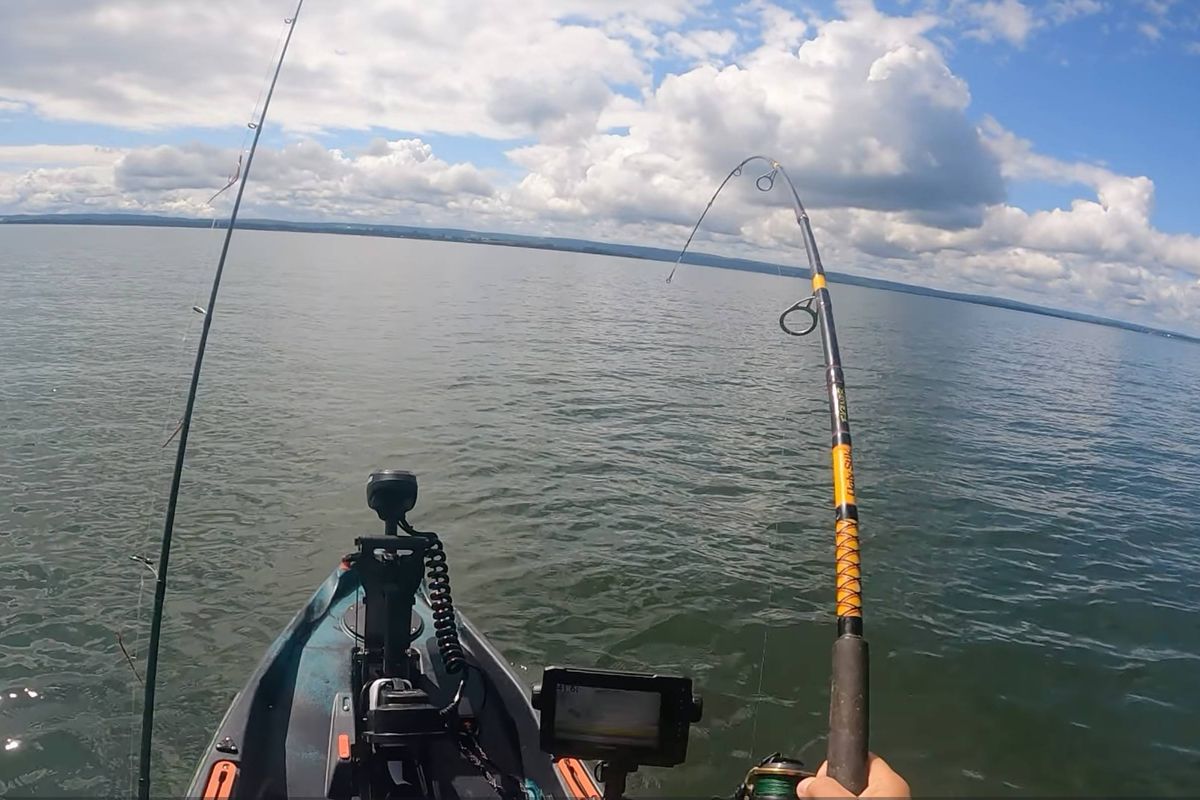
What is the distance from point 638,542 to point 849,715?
10.8 m

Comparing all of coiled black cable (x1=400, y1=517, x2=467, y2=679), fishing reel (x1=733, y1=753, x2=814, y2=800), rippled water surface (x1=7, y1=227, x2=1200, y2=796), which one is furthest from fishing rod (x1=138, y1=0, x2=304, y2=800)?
fishing reel (x1=733, y1=753, x2=814, y2=800)

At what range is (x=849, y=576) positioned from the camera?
338 cm

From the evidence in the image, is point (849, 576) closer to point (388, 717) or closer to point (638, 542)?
point (388, 717)

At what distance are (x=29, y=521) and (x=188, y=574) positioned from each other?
308cm

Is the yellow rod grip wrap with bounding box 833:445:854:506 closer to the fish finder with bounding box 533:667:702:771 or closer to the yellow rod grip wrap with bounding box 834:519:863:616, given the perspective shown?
the yellow rod grip wrap with bounding box 834:519:863:616

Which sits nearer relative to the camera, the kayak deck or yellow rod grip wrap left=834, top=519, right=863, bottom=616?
yellow rod grip wrap left=834, top=519, right=863, bottom=616

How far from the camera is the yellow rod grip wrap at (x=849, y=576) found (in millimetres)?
3299

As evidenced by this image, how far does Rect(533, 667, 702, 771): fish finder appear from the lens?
337 centimetres

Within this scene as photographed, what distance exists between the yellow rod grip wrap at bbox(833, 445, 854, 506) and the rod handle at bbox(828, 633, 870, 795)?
88 centimetres

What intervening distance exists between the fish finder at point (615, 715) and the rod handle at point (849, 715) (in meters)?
0.65

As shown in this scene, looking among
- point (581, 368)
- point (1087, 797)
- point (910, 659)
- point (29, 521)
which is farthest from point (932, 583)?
point (581, 368)

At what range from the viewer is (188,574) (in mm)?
11406

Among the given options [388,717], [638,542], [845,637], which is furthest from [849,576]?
[638,542]

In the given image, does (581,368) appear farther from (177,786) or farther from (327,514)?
(177,786)
